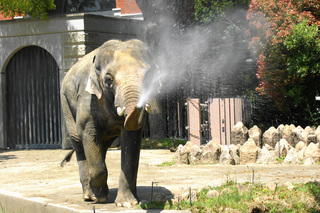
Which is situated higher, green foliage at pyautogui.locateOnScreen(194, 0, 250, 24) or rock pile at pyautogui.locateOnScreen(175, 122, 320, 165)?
green foliage at pyautogui.locateOnScreen(194, 0, 250, 24)

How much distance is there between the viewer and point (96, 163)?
6918mm

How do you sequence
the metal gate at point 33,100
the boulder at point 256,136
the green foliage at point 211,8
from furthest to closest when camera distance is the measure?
the green foliage at point 211,8, the metal gate at point 33,100, the boulder at point 256,136

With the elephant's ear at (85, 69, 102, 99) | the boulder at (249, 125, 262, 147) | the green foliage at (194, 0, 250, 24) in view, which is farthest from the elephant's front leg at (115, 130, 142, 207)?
the green foliage at (194, 0, 250, 24)

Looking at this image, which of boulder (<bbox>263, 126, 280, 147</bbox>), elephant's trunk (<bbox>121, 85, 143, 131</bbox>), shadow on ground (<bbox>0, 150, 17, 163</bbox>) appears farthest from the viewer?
shadow on ground (<bbox>0, 150, 17, 163</bbox>)

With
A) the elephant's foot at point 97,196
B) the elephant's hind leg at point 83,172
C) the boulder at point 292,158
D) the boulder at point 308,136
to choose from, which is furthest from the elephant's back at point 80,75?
the boulder at point 308,136

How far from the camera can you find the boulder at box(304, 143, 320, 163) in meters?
10.2

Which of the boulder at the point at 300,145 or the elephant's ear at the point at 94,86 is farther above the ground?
the elephant's ear at the point at 94,86

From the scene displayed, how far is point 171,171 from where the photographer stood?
33.1 feet

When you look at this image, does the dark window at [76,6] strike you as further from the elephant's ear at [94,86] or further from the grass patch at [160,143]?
the elephant's ear at [94,86]

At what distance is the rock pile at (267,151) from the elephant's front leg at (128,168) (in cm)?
430

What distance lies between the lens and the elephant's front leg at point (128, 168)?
265 inches

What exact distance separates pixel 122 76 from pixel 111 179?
12.4ft

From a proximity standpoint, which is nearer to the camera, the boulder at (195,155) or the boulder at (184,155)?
the boulder at (195,155)

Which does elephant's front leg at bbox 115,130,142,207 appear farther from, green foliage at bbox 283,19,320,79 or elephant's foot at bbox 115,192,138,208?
green foliage at bbox 283,19,320,79
